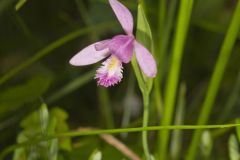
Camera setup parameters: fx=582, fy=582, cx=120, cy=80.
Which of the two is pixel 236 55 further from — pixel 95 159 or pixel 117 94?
pixel 95 159

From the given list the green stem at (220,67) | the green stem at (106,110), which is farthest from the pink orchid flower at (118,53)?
the green stem at (106,110)

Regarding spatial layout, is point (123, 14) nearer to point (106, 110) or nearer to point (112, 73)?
point (112, 73)

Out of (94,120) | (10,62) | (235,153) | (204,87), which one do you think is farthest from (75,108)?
(235,153)

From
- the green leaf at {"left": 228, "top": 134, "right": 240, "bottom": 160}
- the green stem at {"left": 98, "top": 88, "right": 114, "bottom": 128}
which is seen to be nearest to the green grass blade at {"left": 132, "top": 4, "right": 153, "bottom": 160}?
the green leaf at {"left": 228, "top": 134, "right": 240, "bottom": 160}

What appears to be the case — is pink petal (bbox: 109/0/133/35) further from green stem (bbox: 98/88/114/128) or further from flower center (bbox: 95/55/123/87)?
green stem (bbox: 98/88/114/128)

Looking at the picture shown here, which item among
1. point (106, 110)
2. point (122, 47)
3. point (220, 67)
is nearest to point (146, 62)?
point (122, 47)
